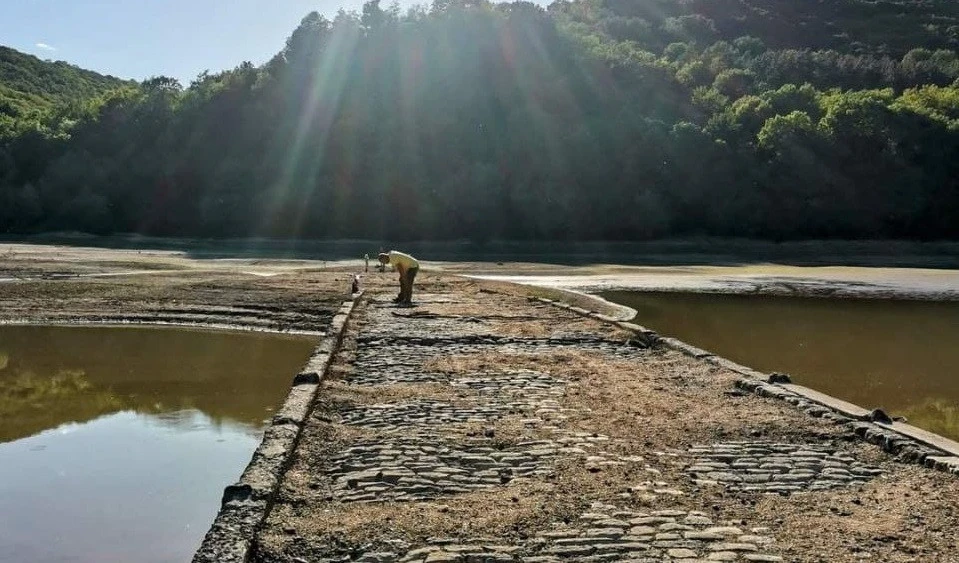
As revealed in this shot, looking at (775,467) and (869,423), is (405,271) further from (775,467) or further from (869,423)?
(775,467)

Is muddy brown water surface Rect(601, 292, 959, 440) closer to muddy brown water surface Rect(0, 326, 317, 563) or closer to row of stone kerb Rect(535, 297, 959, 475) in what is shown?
row of stone kerb Rect(535, 297, 959, 475)

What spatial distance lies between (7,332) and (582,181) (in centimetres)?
4127

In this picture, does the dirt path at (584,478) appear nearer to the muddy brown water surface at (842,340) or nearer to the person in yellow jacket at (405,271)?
the muddy brown water surface at (842,340)

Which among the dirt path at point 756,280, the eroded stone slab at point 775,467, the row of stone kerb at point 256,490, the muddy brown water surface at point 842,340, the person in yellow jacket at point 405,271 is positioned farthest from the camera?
the dirt path at point 756,280

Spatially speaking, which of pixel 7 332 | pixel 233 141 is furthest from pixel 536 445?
pixel 233 141

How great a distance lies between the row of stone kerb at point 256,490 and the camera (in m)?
4.76

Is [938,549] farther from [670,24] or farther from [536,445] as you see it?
[670,24]

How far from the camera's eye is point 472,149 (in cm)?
5956

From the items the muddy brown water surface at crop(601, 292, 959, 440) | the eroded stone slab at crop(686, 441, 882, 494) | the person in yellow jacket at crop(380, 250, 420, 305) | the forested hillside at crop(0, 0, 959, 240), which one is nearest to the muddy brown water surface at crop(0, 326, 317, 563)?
the person in yellow jacket at crop(380, 250, 420, 305)

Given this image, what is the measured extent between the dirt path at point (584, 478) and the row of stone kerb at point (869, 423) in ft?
0.45

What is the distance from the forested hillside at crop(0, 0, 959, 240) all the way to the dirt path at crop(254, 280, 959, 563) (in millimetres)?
44086

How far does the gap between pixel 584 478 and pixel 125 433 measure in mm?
6327

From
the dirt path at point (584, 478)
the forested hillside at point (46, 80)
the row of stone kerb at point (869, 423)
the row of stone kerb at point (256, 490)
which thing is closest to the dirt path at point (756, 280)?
the row of stone kerb at point (869, 423)

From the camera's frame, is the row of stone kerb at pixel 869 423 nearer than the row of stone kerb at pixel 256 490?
No
